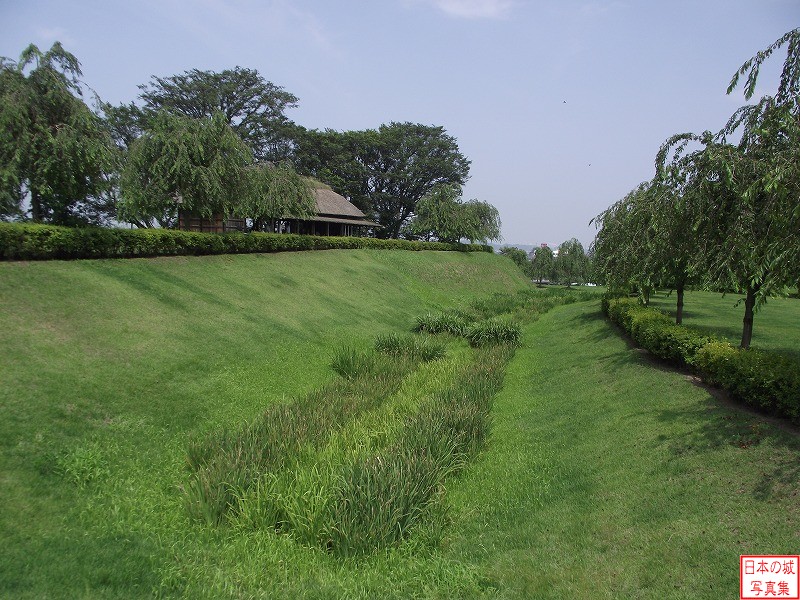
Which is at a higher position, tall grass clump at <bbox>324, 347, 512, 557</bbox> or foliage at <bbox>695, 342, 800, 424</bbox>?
foliage at <bbox>695, 342, 800, 424</bbox>

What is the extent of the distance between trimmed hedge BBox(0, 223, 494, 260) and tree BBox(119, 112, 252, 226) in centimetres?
212

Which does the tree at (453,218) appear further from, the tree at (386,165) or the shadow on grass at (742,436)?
the shadow on grass at (742,436)

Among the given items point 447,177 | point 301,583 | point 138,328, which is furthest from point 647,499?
point 447,177

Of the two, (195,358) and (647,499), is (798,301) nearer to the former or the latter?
→ (647,499)

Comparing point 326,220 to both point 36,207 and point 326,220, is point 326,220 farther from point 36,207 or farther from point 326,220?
point 36,207

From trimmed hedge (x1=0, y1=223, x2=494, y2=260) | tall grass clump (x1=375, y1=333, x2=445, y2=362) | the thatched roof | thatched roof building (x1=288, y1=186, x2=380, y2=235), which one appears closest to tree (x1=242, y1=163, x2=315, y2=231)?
trimmed hedge (x1=0, y1=223, x2=494, y2=260)

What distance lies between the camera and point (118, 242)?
55.5ft

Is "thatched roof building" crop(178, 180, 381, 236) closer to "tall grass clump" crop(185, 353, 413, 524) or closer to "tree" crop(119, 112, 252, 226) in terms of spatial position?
"tree" crop(119, 112, 252, 226)

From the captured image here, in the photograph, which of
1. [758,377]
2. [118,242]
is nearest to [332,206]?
[118,242]

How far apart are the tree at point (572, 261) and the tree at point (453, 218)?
30.3 feet

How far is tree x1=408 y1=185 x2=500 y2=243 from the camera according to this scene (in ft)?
177

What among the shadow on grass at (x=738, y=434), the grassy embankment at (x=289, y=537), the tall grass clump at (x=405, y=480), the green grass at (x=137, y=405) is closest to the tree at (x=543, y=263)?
the green grass at (x=137, y=405)

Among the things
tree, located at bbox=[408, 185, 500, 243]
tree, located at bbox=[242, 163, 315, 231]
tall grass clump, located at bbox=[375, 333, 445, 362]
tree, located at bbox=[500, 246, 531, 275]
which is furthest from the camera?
tree, located at bbox=[500, 246, 531, 275]

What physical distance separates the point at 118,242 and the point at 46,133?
430 cm
